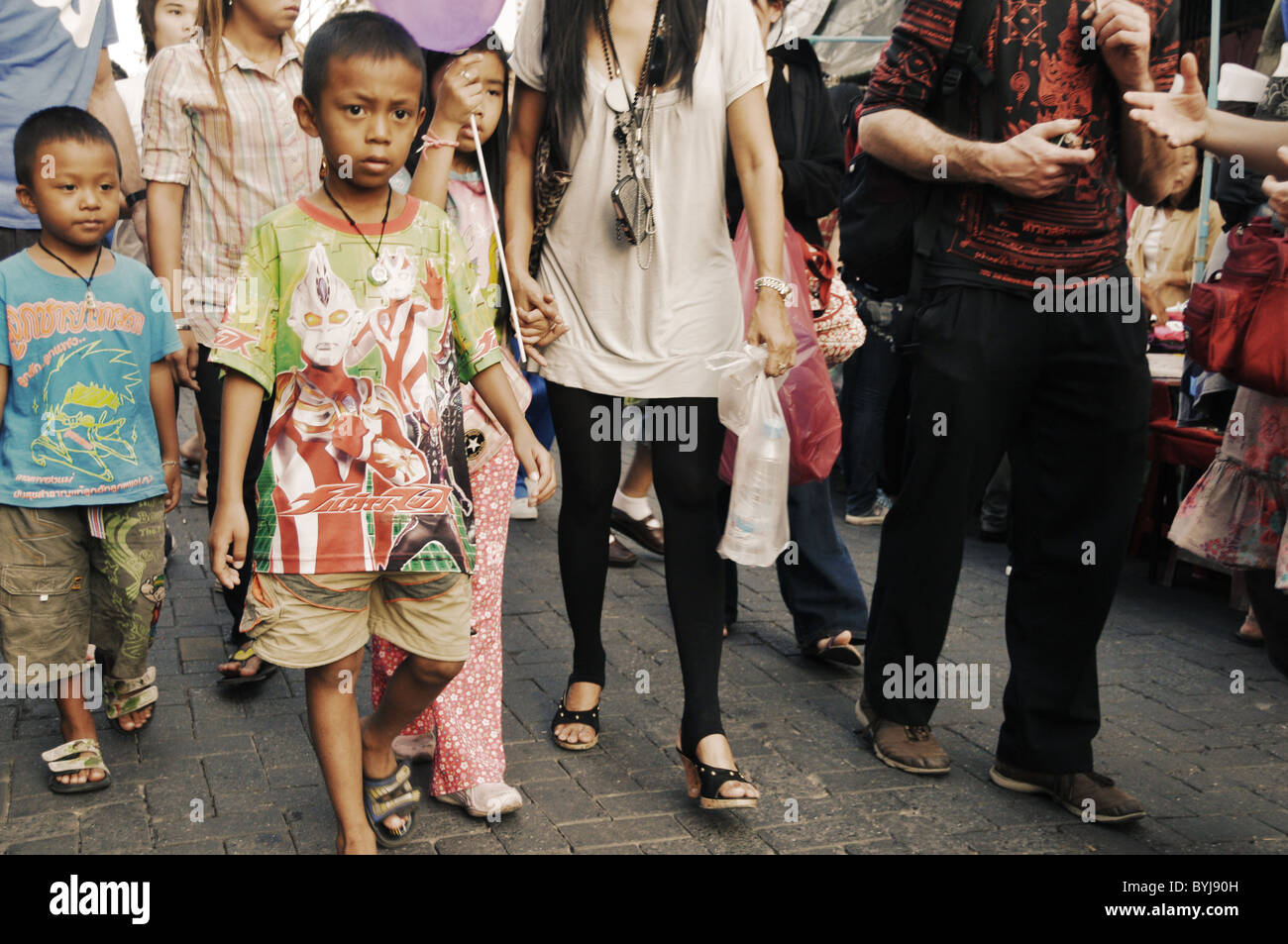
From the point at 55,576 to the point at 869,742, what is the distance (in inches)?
94.1

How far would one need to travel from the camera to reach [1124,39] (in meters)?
3.17

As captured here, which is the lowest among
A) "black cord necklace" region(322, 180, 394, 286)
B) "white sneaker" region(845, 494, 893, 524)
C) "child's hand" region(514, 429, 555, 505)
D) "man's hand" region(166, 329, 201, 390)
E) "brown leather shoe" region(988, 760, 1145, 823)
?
"brown leather shoe" region(988, 760, 1145, 823)

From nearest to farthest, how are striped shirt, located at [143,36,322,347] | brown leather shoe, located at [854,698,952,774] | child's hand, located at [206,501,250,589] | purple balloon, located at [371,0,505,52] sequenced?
1. child's hand, located at [206,501,250,589]
2. purple balloon, located at [371,0,505,52]
3. brown leather shoe, located at [854,698,952,774]
4. striped shirt, located at [143,36,322,347]

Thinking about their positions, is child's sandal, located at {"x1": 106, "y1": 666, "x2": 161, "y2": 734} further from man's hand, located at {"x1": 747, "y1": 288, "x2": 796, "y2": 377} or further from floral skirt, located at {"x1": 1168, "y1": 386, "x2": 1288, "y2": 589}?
floral skirt, located at {"x1": 1168, "y1": 386, "x2": 1288, "y2": 589}

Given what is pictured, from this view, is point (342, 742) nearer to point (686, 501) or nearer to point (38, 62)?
point (686, 501)

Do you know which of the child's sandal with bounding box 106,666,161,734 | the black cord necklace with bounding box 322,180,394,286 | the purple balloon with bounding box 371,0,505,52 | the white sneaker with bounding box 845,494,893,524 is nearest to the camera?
the black cord necklace with bounding box 322,180,394,286

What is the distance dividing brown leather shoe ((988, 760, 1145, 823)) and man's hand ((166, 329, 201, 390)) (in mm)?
2667

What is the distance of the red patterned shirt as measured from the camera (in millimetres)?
3367

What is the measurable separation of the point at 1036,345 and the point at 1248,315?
1.86 feet

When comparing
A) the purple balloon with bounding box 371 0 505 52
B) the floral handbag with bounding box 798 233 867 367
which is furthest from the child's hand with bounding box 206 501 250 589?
the floral handbag with bounding box 798 233 867 367

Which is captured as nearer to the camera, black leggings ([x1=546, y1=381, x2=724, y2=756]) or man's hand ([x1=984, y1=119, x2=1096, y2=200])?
man's hand ([x1=984, y1=119, x2=1096, y2=200])

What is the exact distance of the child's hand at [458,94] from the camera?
3258mm

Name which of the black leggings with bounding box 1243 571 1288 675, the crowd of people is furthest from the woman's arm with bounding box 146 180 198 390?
the black leggings with bounding box 1243 571 1288 675

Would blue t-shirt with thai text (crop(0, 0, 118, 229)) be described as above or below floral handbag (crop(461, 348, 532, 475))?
above
